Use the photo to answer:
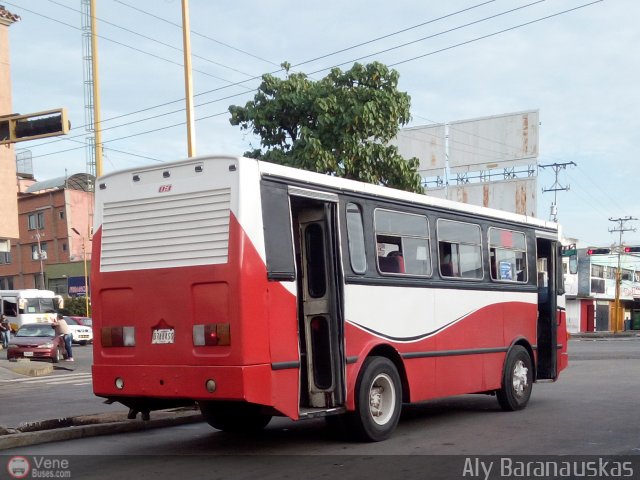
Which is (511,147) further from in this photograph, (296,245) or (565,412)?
(296,245)

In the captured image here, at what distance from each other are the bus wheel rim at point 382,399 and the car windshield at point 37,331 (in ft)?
73.4

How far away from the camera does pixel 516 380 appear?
13008 millimetres

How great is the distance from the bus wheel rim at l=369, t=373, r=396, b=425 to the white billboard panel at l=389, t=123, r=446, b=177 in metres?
30.9

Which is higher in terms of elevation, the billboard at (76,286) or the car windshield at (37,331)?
the billboard at (76,286)

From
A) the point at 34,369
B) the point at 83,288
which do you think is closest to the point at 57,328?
the point at 34,369

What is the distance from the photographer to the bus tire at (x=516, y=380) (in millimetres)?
12691

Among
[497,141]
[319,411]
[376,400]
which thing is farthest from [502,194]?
[319,411]

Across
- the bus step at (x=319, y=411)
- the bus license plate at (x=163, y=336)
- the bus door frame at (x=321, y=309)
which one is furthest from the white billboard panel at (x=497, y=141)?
the bus license plate at (x=163, y=336)

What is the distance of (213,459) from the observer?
898 centimetres

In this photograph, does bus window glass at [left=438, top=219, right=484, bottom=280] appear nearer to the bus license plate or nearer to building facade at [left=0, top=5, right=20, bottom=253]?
the bus license plate

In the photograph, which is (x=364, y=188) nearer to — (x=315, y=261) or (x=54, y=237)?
(x=315, y=261)

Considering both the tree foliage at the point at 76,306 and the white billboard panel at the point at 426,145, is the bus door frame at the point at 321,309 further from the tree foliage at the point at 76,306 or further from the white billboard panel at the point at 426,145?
the tree foliage at the point at 76,306

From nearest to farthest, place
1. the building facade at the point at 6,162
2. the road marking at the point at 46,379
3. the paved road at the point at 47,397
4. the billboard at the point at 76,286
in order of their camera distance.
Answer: the paved road at the point at 47,397, the road marking at the point at 46,379, the building facade at the point at 6,162, the billboard at the point at 76,286

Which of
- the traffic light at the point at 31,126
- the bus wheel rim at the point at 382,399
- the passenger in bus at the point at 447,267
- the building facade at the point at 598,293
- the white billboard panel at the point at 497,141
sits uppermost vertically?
the white billboard panel at the point at 497,141
